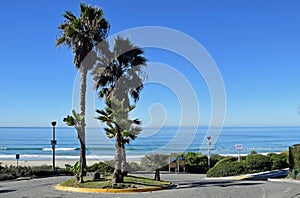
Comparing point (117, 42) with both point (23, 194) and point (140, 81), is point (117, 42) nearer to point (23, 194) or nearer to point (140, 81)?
point (140, 81)

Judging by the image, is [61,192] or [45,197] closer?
[45,197]

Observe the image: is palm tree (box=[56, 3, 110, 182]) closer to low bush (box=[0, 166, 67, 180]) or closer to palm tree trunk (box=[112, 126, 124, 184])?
palm tree trunk (box=[112, 126, 124, 184])

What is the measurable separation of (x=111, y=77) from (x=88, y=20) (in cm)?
327

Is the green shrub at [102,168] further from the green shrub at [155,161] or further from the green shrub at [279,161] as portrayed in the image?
the green shrub at [279,161]

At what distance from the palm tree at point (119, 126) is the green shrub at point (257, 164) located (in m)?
12.0

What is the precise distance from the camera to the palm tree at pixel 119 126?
18.2 meters

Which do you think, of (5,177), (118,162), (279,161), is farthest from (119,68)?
(279,161)

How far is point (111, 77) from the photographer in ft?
68.5

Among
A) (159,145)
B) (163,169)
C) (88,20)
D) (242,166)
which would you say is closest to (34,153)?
(159,145)

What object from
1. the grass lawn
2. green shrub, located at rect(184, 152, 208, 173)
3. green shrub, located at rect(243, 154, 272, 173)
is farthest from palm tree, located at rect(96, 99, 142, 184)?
green shrub, located at rect(184, 152, 208, 173)

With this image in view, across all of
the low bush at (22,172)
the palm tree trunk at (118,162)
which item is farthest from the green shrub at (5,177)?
the palm tree trunk at (118,162)

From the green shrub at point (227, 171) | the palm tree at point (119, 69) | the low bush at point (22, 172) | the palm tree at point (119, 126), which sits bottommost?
the green shrub at point (227, 171)

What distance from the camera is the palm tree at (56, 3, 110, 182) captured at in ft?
64.0

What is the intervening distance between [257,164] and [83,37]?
53.9 ft
